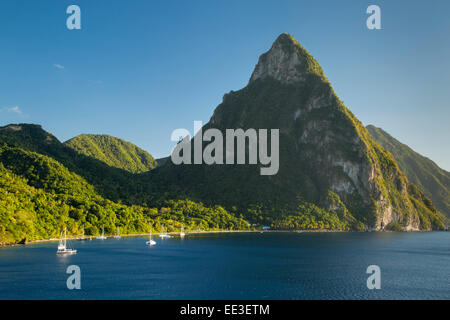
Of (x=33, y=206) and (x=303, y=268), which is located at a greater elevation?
(x=33, y=206)

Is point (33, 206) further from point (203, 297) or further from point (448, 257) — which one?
point (448, 257)

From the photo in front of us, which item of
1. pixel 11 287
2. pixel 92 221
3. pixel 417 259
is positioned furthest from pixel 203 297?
pixel 92 221
